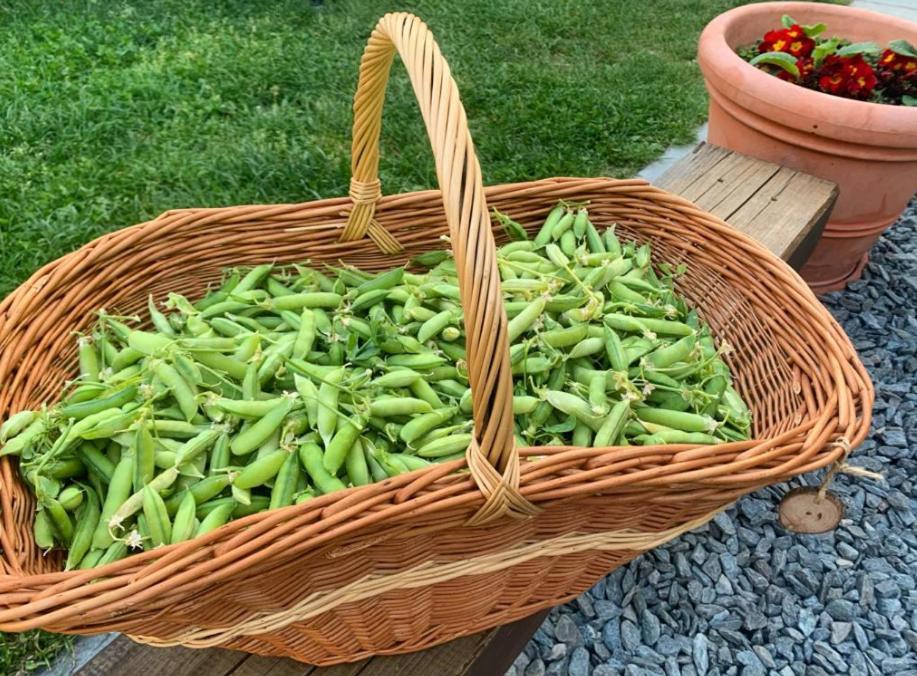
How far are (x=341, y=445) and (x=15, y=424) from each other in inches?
18.8

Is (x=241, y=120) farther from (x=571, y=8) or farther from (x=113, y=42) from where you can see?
(x=571, y=8)

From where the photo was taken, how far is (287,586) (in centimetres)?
94

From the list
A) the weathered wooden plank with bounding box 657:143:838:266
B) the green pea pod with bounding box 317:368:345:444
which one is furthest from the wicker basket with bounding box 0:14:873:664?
the weathered wooden plank with bounding box 657:143:838:266

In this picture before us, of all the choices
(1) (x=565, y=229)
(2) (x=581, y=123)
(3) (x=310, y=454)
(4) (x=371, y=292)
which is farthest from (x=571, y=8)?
(3) (x=310, y=454)

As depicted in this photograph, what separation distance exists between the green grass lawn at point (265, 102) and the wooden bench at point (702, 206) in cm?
66

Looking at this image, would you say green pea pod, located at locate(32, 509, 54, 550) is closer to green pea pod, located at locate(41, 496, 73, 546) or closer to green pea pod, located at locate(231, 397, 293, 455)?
green pea pod, located at locate(41, 496, 73, 546)

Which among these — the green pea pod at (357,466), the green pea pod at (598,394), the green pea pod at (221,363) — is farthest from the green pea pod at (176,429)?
the green pea pod at (598,394)

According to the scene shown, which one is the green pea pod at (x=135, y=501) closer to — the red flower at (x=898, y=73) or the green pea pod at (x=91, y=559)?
the green pea pod at (x=91, y=559)

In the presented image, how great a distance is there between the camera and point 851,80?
7.75 feet

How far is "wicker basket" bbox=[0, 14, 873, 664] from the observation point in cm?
87

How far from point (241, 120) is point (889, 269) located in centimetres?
240

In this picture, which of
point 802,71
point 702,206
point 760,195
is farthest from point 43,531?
point 802,71

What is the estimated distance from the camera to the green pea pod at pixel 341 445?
107 cm

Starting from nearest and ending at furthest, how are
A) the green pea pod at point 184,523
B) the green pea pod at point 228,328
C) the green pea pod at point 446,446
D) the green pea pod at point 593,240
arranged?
1. the green pea pod at point 184,523
2. the green pea pod at point 446,446
3. the green pea pod at point 228,328
4. the green pea pod at point 593,240
